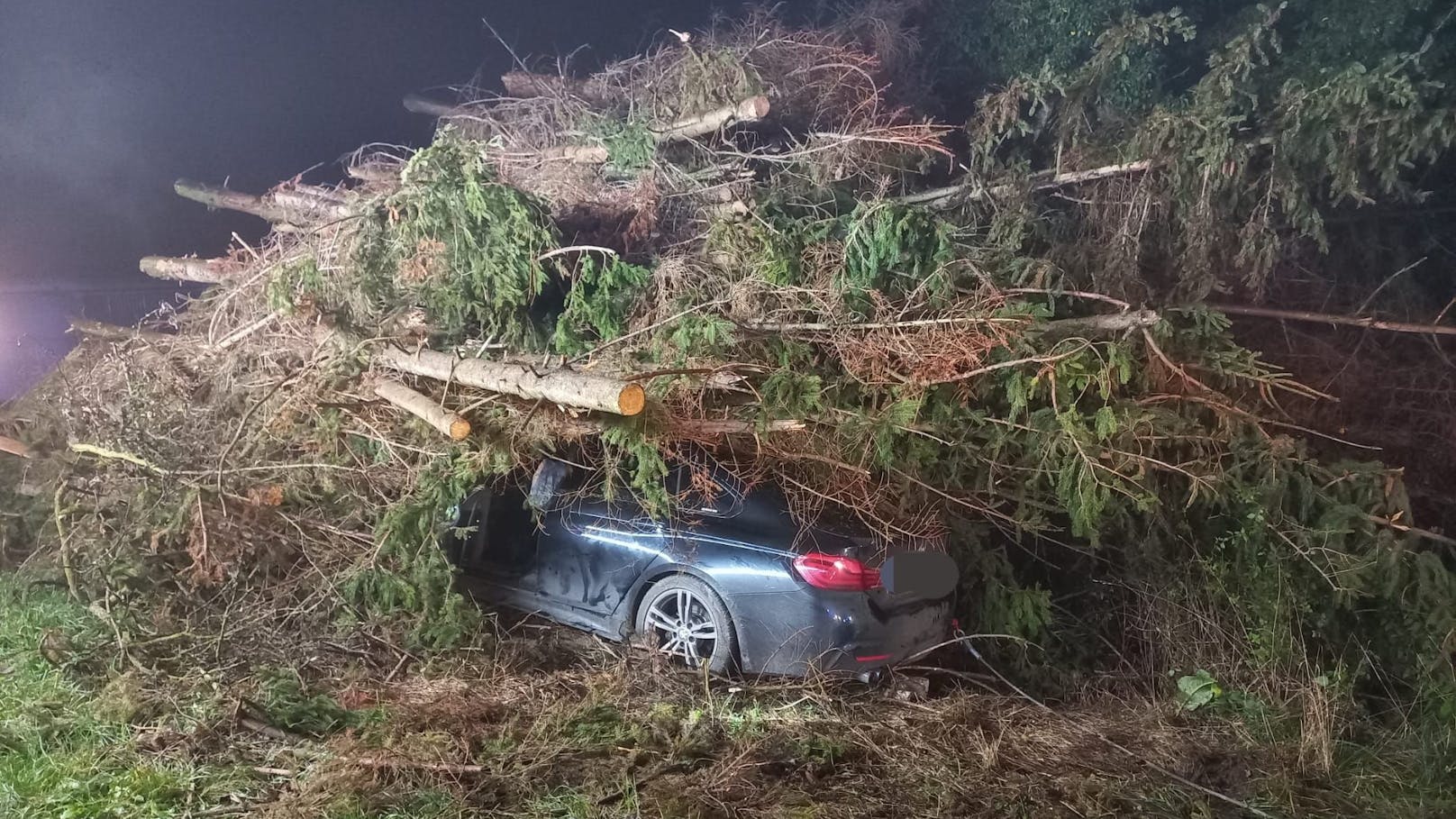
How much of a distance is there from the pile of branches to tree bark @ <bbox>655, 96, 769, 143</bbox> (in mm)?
24

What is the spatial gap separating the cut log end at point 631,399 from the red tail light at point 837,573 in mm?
1083

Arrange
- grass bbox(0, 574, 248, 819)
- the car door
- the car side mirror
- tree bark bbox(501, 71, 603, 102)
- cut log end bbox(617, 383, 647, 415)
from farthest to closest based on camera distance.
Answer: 1. tree bark bbox(501, 71, 603, 102)
2. the car side mirror
3. the car door
4. cut log end bbox(617, 383, 647, 415)
5. grass bbox(0, 574, 248, 819)

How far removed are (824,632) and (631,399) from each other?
1434 mm

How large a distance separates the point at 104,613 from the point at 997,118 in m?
6.35

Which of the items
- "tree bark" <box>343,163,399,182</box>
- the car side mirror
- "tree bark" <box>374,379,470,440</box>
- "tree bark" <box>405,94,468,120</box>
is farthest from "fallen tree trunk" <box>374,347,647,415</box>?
"tree bark" <box>405,94,468,120</box>

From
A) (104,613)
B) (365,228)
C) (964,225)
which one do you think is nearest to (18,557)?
(104,613)

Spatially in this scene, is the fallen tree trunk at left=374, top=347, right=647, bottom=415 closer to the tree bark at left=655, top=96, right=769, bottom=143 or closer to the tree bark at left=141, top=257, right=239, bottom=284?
the tree bark at left=655, top=96, right=769, bottom=143

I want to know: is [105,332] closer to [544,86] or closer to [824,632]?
[544,86]

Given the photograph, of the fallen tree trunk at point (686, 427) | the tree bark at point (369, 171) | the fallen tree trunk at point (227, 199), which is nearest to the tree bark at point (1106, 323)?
the fallen tree trunk at point (686, 427)

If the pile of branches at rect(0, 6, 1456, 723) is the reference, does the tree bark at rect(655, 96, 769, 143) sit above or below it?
above

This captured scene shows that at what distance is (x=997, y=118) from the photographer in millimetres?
6164

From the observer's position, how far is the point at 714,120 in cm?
606

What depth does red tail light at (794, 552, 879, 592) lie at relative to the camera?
12.8ft

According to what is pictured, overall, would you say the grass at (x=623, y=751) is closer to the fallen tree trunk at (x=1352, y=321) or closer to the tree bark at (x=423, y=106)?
the fallen tree trunk at (x=1352, y=321)
